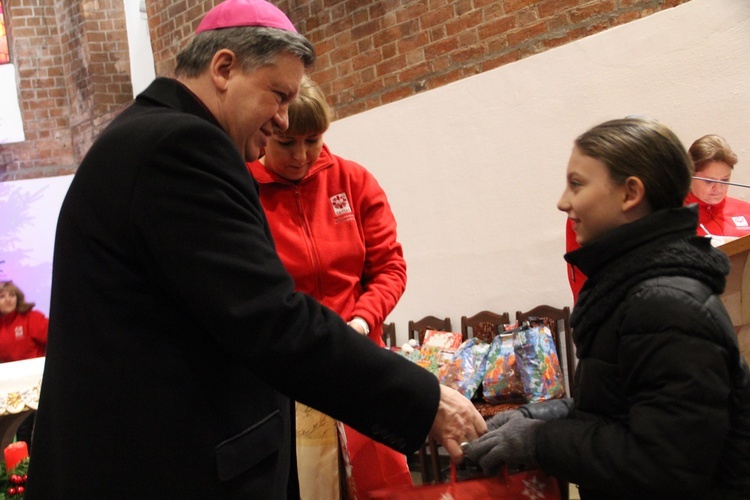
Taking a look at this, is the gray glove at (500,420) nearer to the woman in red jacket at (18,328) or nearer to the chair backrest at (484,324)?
the chair backrest at (484,324)

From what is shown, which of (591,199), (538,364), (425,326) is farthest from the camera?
(425,326)

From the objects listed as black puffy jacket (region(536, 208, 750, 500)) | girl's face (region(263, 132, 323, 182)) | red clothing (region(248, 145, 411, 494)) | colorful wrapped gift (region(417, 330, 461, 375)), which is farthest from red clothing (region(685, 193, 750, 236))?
black puffy jacket (region(536, 208, 750, 500))

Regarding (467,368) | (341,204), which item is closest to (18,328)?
(467,368)

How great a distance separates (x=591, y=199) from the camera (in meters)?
1.73

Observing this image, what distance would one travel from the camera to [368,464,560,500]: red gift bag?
1.67 m

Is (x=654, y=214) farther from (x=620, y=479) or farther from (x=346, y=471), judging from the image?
(x=346, y=471)

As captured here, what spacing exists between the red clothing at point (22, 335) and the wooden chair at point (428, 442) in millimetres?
2856

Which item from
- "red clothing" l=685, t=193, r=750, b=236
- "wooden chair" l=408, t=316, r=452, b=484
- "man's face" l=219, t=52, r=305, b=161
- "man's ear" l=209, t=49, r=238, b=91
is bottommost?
"wooden chair" l=408, t=316, r=452, b=484

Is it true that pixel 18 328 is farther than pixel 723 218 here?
Yes

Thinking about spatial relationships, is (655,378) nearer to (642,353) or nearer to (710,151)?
(642,353)

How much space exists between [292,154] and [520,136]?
117 inches

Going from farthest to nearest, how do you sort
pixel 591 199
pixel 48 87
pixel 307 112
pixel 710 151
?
pixel 48 87 → pixel 710 151 → pixel 307 112 → pixel 591 199

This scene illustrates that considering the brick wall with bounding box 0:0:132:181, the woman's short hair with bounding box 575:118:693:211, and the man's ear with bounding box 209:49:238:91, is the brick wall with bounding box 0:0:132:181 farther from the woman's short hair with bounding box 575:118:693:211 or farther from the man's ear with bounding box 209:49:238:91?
the woman's short hair with bounding box 575:118:693:211

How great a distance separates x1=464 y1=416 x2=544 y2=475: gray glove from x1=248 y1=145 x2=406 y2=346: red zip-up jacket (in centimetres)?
77
